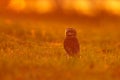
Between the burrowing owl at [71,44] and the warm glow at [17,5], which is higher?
the warm glow at [17,5]

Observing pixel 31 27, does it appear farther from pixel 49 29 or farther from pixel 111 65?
pixel 111 65

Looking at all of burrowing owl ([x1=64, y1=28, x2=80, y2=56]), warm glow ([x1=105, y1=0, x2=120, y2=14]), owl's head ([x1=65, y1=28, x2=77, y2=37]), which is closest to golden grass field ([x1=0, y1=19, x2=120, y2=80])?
burrowing owl ([x1=64, y1=28, x2=80, y2=56])

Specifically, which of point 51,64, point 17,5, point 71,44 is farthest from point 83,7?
point 51,64

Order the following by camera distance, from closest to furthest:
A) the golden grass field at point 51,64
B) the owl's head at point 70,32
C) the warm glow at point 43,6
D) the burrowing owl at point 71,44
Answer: the golden grass field at point 51,64 → the owl's head at point 70,32 → the burrowing owl at point 71,44 → the warm glow at point 43,6

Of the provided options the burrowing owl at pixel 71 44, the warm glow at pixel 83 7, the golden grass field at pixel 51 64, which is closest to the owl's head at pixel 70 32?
the burrowing owl at pixel 71 44

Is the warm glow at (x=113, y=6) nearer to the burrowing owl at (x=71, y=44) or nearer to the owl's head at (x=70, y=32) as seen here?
the burrowing owl at (x=71, y=44)

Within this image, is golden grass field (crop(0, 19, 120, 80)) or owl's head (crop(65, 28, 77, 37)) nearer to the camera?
golden grass field (crop(0, 19, 120, 80))

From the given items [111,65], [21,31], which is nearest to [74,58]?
[111,65]

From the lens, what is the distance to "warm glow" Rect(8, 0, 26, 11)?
2277 cm

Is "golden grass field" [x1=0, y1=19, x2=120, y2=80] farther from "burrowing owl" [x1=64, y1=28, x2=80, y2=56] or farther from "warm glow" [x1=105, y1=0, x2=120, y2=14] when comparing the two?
"warm glow" [x1=105, y1=0, x2=120, y2=14]

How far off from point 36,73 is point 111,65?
98.4 inches

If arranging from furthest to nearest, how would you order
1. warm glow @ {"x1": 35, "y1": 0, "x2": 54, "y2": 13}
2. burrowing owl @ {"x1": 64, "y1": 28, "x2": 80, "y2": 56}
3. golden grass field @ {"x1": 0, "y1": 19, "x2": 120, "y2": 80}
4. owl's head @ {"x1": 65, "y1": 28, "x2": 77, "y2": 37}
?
1. warm glow @ {"x1": 35, "y1": 0, "x2": 54, "y2": 13}
2. burrowing owl @ {"x1": 64, "y1": 28, "x2": 80, "y2": 56}
3. owl's head @ {"x1": 65, "y1": 28, "x2": 77, "y2": 37}
4. golden grass field @ {"x1": 0, "y1": 19, "x2": 120, "y2": 80}

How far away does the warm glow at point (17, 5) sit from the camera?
2277 centimetres

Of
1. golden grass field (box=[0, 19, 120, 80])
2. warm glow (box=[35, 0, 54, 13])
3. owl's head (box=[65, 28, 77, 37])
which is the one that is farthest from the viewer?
warm glow (box=[35, 0, 54, 13])
